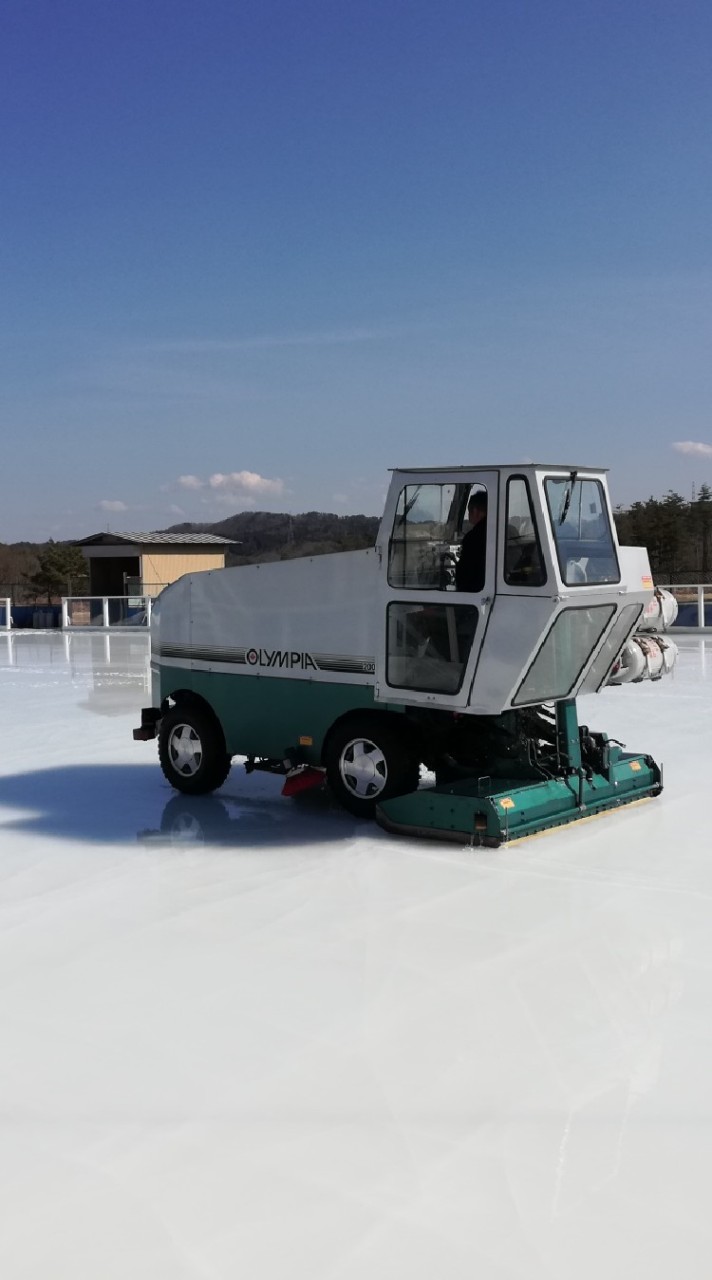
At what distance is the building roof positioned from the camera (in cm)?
4062

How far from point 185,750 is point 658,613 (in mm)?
3341

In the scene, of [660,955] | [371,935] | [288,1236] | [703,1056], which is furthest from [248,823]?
[288,1236]

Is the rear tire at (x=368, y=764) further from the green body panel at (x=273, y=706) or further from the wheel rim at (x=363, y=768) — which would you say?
the green body panel at (x=273, y=706)

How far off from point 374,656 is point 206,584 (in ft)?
5.72

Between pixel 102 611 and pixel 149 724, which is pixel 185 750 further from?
pixel 102 611

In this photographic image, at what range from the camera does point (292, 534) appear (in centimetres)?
798

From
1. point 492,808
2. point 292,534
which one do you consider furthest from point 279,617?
point 492,808

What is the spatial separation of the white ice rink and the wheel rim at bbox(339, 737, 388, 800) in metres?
0.26

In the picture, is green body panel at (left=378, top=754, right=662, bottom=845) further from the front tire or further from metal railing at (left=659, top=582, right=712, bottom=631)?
metal railing at (left=659, top=582, right=712, bottom=631)

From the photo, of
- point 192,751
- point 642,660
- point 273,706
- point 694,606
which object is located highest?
point 694,606

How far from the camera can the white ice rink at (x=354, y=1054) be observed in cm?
303

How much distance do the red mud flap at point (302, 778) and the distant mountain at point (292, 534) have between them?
1356 mm

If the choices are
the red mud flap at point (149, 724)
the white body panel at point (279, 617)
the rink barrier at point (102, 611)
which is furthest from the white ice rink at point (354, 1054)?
the rink barrier at point (102, 611)

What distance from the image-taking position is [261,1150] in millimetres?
3438
